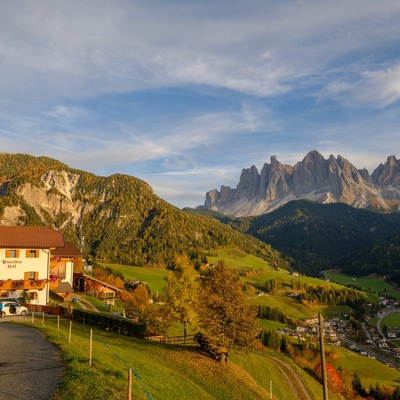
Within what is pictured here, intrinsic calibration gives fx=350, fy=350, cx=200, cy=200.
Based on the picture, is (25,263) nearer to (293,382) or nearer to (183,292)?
(183,292)

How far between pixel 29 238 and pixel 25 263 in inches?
155

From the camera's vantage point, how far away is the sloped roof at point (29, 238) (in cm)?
5316

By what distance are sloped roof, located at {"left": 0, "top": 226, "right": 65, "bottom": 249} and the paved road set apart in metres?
26.1

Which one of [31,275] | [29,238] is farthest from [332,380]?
[29,238]

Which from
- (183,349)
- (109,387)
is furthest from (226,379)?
(109,387)

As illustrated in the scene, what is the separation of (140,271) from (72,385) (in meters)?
187

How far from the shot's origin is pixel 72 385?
17.0 m

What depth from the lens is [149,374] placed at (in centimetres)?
2634

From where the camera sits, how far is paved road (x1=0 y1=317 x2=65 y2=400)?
1630 cm

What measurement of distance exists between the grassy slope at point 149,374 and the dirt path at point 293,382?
1.15 m

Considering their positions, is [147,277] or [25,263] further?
[147,277]

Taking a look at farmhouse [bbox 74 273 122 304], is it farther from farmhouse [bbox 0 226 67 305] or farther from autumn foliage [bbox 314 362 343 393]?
autumn foliage [bbox 314 362 343 393]

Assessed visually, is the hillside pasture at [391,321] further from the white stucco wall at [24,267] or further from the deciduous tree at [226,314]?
the white stucco wall at [24,267]

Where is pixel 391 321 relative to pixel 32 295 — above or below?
below
